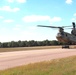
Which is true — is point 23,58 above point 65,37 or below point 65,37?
below

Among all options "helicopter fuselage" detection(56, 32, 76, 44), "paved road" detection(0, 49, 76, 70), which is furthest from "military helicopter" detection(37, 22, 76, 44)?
"paved road" detection(0, 49, 76, 70)

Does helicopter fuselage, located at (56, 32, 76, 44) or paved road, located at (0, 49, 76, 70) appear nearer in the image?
paved road, located at (0, 49, 76, 70)

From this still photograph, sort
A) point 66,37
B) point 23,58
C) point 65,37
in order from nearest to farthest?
point 23,58 → point 65,37 → point 66,37

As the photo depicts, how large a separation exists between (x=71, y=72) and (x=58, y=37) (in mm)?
36625

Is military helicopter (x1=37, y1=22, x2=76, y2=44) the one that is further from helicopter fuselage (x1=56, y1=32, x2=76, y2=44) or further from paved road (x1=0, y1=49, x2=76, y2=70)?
paved road (x1=0, y1=49, x2=76, y2=70)

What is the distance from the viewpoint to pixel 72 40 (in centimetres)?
5384

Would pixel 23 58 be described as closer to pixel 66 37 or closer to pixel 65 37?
pixel 65 37

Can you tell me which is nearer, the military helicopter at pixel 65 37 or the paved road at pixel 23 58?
the paved road at pixel 23 58

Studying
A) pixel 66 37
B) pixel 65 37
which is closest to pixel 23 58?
pixel 65 37

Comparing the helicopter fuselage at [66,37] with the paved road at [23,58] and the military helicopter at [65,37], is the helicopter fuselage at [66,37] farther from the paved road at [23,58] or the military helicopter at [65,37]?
the paved road at [23,58]

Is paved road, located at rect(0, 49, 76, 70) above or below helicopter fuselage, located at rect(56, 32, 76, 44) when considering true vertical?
below

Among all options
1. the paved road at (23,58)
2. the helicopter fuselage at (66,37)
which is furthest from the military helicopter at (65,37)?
the paved road at (23,58)

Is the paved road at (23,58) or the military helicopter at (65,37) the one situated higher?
the military helicopter at (65,37)

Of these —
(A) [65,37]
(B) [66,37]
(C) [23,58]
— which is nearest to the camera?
(C) [23,58]
